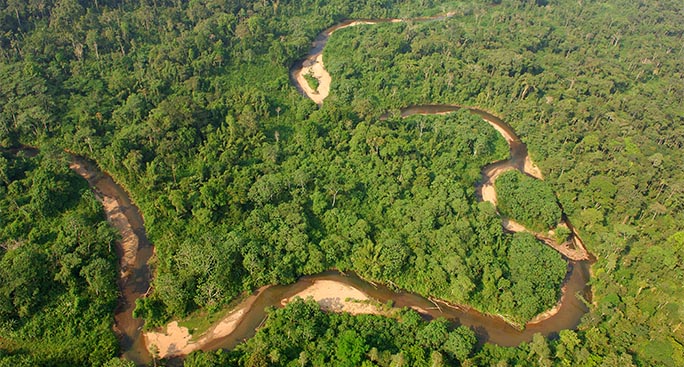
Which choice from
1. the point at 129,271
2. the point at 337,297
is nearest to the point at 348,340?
the point at 337,297

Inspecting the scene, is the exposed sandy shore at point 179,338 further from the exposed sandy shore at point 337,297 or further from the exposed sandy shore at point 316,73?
the exposed sandy shore at point 316,73

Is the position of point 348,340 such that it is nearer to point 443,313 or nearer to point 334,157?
point 443,313

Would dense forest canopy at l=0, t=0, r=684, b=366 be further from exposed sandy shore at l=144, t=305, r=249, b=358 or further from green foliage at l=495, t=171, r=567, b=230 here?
green foliage at l=495, t=171, r=567, b=230

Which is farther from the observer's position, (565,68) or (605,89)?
(565,68)

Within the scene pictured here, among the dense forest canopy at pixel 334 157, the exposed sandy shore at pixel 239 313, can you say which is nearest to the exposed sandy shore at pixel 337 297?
the exposed sandy shore at pixel 239 313

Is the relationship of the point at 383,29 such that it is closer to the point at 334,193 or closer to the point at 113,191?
the point at 334,193

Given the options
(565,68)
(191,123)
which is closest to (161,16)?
(191,123)
